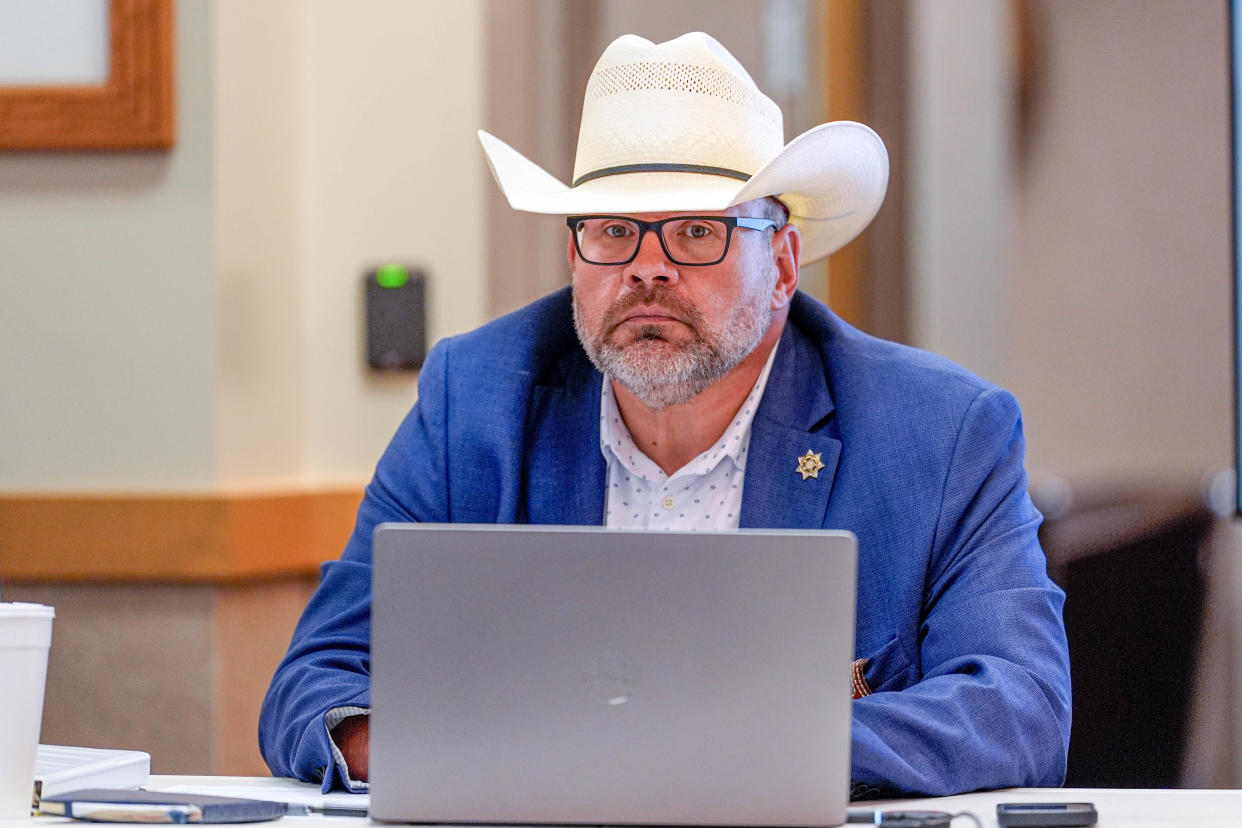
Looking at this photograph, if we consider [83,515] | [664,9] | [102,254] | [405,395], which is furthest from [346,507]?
[664,9]

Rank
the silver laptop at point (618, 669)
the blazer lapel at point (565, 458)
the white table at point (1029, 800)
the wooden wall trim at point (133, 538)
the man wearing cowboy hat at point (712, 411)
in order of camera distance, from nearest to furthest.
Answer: the silver laptop at point (618, 669) < the white table at point (1029, 800) < the man wearing cowboy hat at point (712, 411) < the blazer lapel at point (565, 458) < the wooden wall trim at point (133, 538)

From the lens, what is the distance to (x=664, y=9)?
318cm

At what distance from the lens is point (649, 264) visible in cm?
183

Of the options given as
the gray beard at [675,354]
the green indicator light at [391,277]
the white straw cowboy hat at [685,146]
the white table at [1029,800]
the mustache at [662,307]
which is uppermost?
the white straw cowboy hat at [685,146]

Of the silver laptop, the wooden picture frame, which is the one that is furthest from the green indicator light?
the silver laptop

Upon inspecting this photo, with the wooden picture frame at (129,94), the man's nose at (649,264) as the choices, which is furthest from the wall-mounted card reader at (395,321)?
the man's nose at (649,264)

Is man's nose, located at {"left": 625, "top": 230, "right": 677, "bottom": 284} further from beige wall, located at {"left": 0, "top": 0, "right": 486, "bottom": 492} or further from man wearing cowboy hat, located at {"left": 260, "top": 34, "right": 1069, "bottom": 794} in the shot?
beige wall, located at {"left": 0, "top": 0, "right": 486, "bottom": 492}

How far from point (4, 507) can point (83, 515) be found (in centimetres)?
15

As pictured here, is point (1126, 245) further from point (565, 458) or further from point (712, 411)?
point (565, 458)

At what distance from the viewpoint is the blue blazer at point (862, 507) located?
144 cm

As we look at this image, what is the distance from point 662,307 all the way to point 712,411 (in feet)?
0.64

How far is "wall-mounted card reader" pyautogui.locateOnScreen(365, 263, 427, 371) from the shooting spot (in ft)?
9.39

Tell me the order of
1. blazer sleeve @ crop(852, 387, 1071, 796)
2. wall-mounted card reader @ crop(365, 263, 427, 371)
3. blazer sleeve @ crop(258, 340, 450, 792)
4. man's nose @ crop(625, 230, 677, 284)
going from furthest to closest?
wall-mounted card reader @ crop(365, 263, 427, 371), man's nose @ crop(625, 230, 677, 284), blazer sleeve @ crop(258, 340, 450, 792), blazer sleeve @ crop(852, 387, 1071, 796)

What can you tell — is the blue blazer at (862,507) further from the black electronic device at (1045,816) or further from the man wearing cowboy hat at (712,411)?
the black electronic device at (1045,816)
